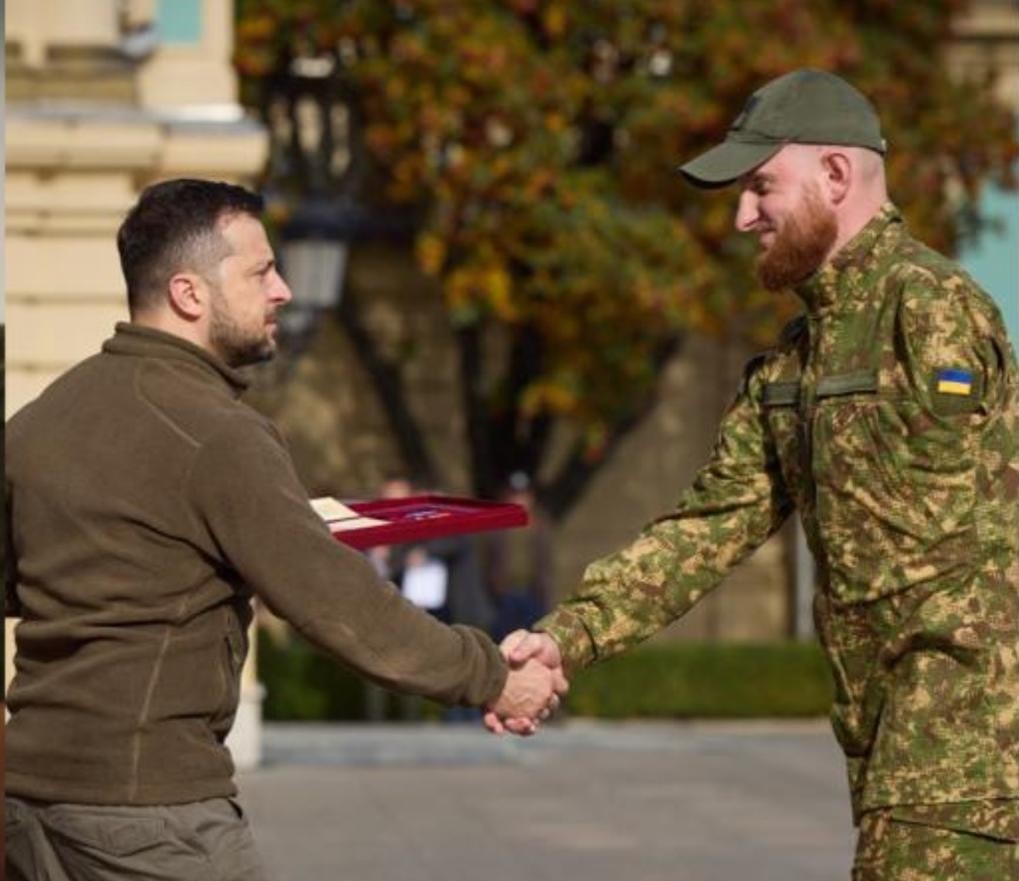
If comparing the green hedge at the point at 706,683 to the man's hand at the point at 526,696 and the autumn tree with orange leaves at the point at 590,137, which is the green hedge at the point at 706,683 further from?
the man's hand at the point at 526,696

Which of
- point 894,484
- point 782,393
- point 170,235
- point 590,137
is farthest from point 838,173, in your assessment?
point 590,137

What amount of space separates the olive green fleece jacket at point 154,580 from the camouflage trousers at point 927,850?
1038 mm

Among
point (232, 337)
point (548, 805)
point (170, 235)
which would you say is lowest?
point (548, 805)

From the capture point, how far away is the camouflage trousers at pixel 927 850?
20.6ft

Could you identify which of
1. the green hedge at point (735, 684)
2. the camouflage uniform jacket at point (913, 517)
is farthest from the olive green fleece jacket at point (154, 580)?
the green hedge at point (735, 684)

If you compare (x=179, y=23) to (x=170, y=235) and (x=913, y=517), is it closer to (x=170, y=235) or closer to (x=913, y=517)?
(x=913, y=517)

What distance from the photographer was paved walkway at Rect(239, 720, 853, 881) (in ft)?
47.3

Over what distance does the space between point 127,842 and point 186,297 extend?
0.91 meters

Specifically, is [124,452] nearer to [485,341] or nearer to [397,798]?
[397,798]

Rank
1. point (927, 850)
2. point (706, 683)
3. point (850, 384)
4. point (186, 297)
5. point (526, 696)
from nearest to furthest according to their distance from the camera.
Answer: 1. point (186, 297)
2. point (927, 850)
3. point (850, 384)
4. point (526, 696)
5. point (706, 683)

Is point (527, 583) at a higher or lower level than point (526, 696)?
lower

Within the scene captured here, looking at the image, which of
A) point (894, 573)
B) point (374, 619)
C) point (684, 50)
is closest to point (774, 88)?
point (894, 573)

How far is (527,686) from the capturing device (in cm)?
662

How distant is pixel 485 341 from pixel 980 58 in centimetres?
487
